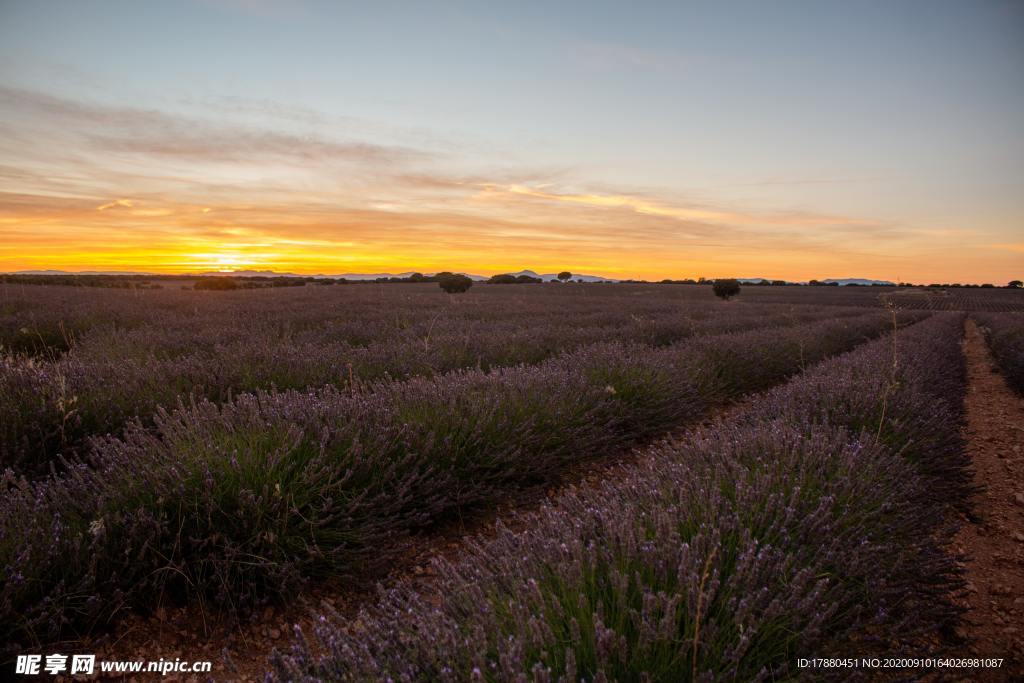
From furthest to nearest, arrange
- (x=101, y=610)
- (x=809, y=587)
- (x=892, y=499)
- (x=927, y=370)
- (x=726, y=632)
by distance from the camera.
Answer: (x=927, y=370) → (x=892, y=499) → (x=101, y=610) → (x=809, y=587) → (x=726, y=632)

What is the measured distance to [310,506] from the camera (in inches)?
89.2

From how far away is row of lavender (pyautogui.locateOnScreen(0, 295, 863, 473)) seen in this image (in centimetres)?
293

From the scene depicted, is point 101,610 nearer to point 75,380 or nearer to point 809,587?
point 75,380

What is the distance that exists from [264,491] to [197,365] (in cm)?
264

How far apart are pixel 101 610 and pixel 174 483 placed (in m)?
0.49

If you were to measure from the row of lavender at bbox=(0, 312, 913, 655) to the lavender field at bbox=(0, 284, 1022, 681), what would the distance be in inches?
0.6

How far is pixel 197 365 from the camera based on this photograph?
13.7 feet

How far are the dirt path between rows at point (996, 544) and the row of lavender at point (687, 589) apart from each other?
32 cm

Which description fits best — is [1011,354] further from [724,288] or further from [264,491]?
[724,288]

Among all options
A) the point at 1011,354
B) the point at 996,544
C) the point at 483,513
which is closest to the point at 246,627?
the point at 483,513

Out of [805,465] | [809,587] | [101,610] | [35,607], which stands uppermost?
[805,465]

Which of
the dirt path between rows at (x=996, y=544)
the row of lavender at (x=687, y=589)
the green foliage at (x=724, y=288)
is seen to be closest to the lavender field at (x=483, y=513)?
the row of lavender at (x=687, y=589)

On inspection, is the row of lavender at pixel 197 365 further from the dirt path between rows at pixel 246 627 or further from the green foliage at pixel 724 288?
the green foliage at pixel 724 288

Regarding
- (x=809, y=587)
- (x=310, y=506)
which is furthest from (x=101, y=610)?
(x=809, y=587)
